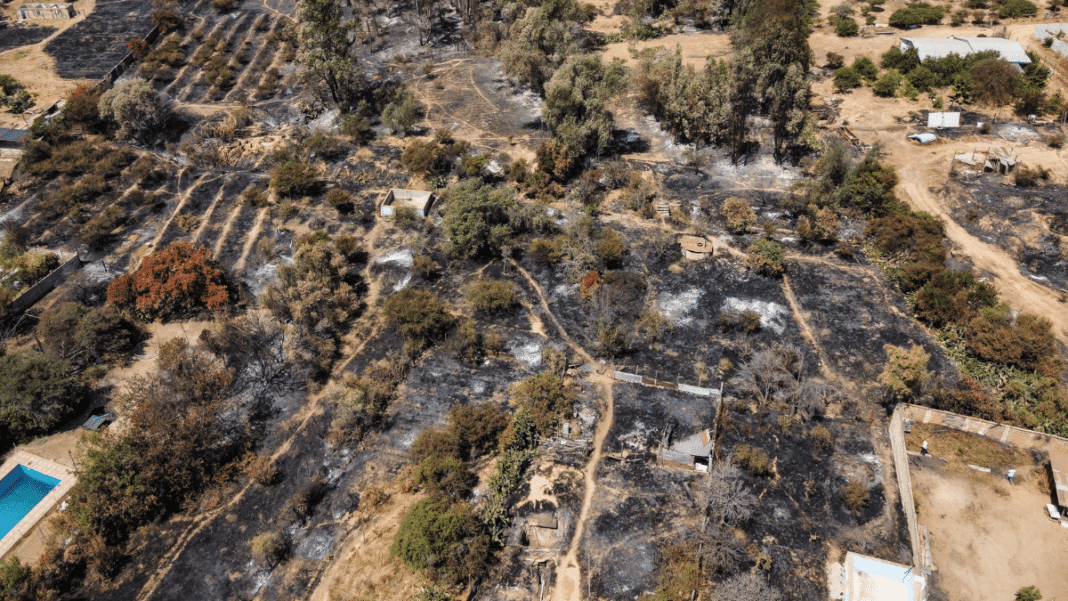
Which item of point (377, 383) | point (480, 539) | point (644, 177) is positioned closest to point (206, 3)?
point (644, 177)

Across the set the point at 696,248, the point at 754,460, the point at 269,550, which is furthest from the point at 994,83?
A: the point at 269,550

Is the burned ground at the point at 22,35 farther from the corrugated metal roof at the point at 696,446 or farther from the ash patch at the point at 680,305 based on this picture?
the corrugated metal roof at the point at 696,446

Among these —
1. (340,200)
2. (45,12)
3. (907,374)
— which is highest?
(45,12)

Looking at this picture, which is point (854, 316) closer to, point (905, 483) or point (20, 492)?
point (905, 483)

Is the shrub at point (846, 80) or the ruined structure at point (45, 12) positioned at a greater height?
the ruined structure at point (45, 12)

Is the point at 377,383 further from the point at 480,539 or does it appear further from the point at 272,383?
the point at 480,539

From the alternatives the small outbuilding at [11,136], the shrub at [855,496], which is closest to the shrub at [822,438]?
the shrub at [855,496]
